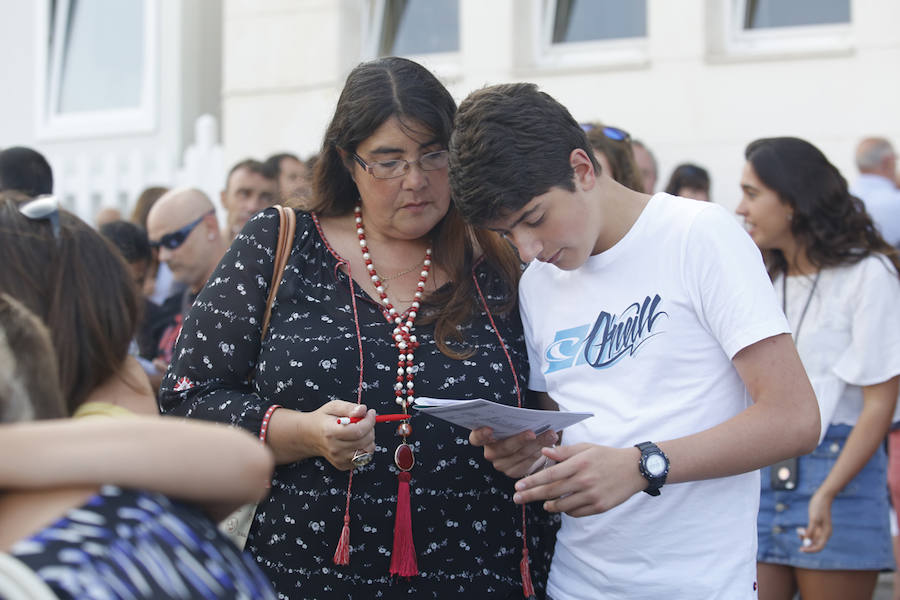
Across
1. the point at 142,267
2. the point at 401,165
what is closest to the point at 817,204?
the point at 401,165

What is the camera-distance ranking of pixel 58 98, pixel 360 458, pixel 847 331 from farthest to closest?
pixel 58 98 < pixel 847 331 < pixel 360 458

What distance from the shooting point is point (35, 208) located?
168cm

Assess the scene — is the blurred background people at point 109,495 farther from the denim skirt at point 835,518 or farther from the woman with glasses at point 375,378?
the denim skirt at point 835,518

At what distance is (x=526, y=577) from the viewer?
103 inches

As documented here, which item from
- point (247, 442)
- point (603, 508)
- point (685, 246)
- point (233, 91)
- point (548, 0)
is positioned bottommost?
point (603, 508)

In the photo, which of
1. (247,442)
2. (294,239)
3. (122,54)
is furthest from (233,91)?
(247,442)

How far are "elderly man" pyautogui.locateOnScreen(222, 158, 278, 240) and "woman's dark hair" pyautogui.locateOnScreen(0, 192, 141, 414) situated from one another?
13.7 ft

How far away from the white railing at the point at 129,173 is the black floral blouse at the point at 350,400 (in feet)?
19.7

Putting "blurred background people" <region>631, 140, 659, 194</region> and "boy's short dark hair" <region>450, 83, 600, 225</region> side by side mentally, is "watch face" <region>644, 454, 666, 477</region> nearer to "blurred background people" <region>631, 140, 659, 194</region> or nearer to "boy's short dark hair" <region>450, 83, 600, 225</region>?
"boy's short dark hair" <region>450, 83, 600, 225</region>

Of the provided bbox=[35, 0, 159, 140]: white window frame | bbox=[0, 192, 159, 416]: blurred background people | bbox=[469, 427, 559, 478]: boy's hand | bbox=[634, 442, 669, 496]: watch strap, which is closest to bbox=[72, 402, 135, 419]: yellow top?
bbox=[0, 192, 159, 416]: blurred background people

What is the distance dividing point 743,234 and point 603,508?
0.67m

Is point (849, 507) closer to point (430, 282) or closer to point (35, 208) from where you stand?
point (430, 282)

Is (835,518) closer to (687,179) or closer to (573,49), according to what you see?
(687,179)

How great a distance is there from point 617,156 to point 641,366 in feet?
6.04
